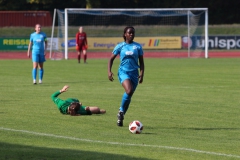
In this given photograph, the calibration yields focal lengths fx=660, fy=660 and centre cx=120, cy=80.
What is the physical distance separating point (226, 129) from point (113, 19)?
41817 mm

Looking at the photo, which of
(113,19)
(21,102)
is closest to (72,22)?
(113,19)

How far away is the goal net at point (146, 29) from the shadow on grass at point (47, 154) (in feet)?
103

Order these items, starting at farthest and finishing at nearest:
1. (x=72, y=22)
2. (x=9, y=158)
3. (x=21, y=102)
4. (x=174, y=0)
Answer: (x=174, y=0) → (x=72, y=22) → (x=21, y=102) → (x=9, y=158)

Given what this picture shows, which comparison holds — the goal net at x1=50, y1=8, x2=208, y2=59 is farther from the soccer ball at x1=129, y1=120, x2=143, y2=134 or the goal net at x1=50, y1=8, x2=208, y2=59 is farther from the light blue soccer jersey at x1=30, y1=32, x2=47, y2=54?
the soccer ball at x1=129, y1=120, x2=143, y2=134

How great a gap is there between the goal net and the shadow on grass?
1237 inches

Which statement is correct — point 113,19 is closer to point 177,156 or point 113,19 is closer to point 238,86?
point 238,86

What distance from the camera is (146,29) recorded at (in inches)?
2051

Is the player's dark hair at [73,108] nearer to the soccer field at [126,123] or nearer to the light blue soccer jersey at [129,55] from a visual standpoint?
the soccer field at [126,123]

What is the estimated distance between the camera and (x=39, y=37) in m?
23.6

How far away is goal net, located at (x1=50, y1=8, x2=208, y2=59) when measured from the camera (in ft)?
145

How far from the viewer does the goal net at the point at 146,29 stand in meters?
44.2

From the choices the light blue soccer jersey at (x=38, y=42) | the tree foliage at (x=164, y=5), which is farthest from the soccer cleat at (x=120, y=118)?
the tree foliage at (x=164, y=5)

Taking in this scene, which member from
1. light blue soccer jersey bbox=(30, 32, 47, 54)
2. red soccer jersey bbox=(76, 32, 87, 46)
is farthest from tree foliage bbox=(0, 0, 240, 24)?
light blue soccer jersey bbox=(30, 32, 47, 54)

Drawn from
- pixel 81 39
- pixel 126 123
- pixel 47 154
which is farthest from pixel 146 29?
pixel 47 154
